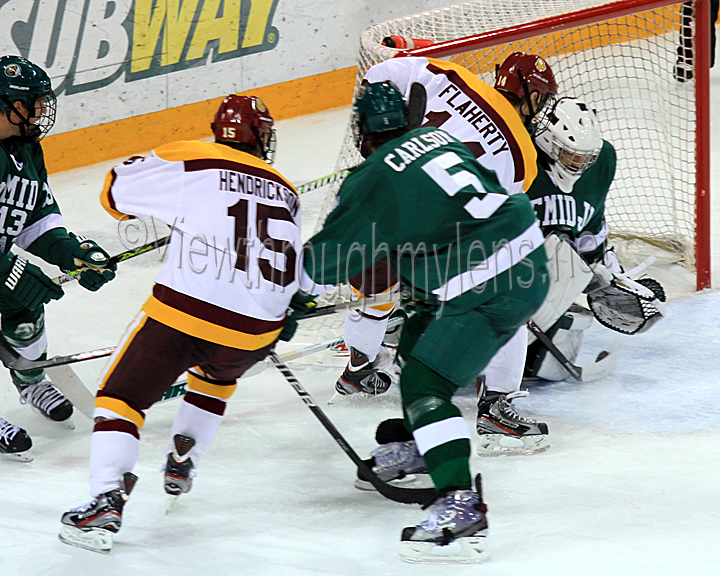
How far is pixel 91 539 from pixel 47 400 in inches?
38.2

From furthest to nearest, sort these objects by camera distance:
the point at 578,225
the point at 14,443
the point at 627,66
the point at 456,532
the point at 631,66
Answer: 1. the point at 627,66
2. the point at 631,66
3. the point at 578,225
4. the point at 14,443
5. the point at 456,532

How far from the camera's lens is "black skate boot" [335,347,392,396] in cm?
298

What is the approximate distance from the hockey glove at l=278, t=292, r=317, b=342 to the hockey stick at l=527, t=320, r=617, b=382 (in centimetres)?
99

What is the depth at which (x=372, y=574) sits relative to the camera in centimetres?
191

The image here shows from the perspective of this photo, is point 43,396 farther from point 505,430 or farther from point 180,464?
point 505,430

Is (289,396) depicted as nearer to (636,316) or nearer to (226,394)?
(226,394)

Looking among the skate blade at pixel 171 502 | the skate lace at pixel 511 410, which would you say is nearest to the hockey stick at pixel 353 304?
the skate lace at pixel 511 410

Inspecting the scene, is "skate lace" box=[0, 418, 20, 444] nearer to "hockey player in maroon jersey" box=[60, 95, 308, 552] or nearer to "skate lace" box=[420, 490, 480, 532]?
"hockey player in maroon jersey" box=[60, 95, 308, 552]

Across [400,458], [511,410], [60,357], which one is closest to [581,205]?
[511,410]

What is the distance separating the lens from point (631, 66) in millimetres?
4270

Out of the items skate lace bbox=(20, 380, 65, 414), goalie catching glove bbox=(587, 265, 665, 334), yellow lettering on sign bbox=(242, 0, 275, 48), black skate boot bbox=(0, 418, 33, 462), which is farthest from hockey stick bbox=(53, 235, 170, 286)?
yellow lettering on sign bbox=(242, 0, 275, 48)

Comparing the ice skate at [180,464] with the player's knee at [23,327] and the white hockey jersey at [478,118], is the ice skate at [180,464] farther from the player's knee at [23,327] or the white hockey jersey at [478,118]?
the white hockey jersey at [478,118]

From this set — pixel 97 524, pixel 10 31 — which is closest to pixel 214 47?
pixel 10 31

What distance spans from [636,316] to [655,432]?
1.79ft
